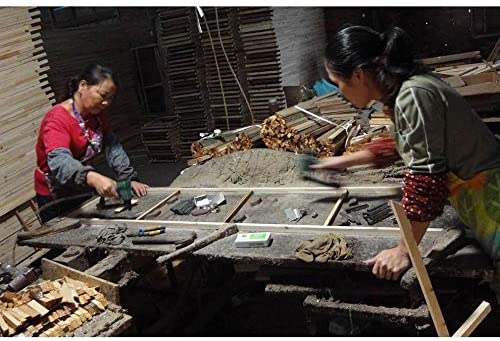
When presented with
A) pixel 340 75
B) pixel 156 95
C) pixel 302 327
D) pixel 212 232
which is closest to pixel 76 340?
pixel 212 232

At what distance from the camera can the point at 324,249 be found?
9.43 ft

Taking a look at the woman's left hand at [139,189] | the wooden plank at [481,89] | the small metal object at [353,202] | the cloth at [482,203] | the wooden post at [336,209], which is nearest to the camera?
the cloth at [482,203]

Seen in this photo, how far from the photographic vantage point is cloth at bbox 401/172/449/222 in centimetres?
229

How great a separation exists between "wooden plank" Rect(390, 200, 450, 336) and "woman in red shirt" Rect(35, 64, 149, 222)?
8.67 ft

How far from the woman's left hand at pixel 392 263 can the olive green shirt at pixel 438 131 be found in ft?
1.71

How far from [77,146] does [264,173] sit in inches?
74.6

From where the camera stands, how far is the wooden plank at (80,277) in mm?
3186

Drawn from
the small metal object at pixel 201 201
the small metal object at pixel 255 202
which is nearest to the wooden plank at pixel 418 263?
the small metal object at pixel 255 202

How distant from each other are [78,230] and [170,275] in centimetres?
107

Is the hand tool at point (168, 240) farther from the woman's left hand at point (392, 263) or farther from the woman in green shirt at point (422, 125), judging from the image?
the woman in green shirt at point (422, 125)

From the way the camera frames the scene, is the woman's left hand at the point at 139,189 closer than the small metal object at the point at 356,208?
No

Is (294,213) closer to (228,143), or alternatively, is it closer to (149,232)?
(149,232)

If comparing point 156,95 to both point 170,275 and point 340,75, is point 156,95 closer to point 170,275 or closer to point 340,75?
point 170,275

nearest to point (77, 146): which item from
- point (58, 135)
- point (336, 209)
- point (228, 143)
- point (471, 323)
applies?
point (58, 135)
